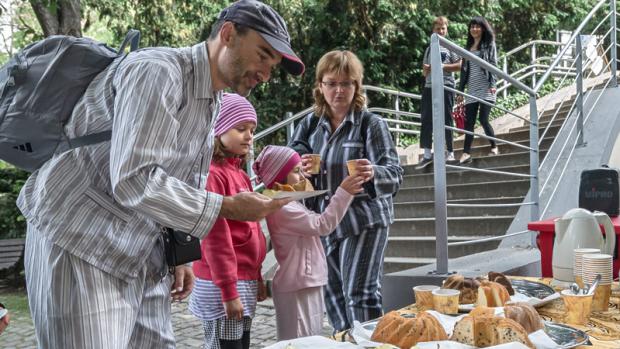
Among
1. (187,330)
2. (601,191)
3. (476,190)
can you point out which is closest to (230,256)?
(601,191)

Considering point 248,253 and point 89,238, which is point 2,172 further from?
point 89,238

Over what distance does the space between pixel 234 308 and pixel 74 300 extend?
106 cm

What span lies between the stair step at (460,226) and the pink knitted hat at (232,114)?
13.6 feet

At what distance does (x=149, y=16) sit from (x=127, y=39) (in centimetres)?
1073

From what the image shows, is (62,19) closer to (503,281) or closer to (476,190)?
(476,190)

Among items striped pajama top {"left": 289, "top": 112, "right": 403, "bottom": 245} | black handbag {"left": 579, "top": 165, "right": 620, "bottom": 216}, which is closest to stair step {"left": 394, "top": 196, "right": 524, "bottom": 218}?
black handbag {"left": 579, "top": 165, "right": 620, "bottom": 216}

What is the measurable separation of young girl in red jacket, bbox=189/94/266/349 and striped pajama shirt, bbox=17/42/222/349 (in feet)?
2.74

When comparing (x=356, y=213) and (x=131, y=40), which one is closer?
(x=131, y=40)

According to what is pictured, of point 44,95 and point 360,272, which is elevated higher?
point 44,95

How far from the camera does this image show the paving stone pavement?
5145 millimetres

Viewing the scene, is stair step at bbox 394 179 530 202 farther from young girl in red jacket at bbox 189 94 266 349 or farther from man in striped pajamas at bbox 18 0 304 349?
man in striped pajamas at bbox 18 0 304 349

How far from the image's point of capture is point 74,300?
1.71 m

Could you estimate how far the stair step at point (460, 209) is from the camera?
6773mm

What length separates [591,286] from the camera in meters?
2.09
